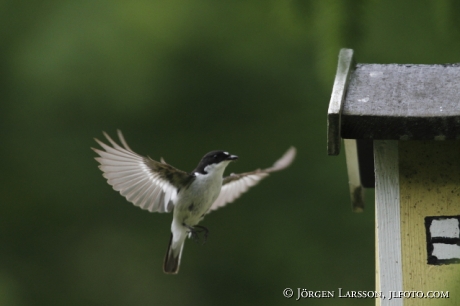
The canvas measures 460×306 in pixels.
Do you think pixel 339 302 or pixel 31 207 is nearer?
pixel 339 302

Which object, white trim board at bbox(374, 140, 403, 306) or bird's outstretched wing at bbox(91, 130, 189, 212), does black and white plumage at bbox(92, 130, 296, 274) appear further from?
white trim board at bbox(374, 140, 403, 306)

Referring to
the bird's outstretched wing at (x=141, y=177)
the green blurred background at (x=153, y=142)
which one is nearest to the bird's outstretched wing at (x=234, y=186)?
the bird's outstretched wing at (x=141, y=177)

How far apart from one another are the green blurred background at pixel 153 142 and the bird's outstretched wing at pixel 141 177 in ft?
7.39

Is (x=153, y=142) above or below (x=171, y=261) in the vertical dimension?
above

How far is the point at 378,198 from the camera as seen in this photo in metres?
1.83

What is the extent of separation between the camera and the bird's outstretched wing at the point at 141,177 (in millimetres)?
2586

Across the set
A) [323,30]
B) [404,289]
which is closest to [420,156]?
[404,289]

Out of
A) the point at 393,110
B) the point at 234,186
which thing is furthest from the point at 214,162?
the point at 393,110

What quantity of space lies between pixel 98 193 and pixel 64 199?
0.27m

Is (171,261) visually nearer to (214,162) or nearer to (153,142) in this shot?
(214,162)

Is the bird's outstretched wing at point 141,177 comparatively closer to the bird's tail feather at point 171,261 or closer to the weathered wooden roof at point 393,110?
the bird's tail feather at point 171,261

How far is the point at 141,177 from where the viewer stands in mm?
2680

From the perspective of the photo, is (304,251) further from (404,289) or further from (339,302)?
(404,289)

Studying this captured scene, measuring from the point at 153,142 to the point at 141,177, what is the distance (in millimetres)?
2575
